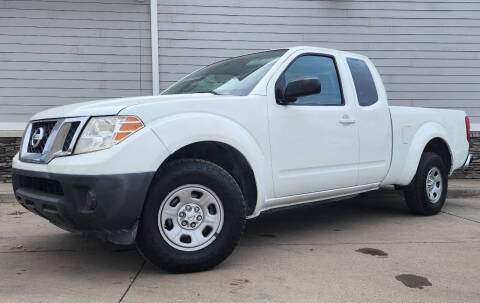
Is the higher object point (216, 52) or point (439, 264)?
point (216, 52)

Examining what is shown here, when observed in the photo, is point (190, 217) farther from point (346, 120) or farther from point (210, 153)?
point (346, 120)

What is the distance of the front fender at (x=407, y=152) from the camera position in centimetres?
478

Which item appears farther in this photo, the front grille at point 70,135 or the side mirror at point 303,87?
the side mirror at point 303,87

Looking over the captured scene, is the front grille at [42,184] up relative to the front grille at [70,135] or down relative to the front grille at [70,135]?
down

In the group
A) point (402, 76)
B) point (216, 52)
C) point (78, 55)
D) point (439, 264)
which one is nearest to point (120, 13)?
point (78, 55)

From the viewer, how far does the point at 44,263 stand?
11.4 ft

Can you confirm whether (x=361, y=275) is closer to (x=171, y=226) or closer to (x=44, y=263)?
(x=171, y=226)

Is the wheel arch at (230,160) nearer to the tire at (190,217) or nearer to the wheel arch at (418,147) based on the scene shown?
the tire at (190,217)

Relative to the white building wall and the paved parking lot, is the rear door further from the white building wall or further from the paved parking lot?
the white building wall

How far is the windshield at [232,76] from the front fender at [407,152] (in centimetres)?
182

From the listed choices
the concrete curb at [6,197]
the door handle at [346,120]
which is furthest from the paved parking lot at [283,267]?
the concrete curb at [6,197]

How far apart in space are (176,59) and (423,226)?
5.15 m

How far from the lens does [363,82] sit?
4641 mm

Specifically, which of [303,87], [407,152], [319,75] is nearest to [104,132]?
[303,87]
